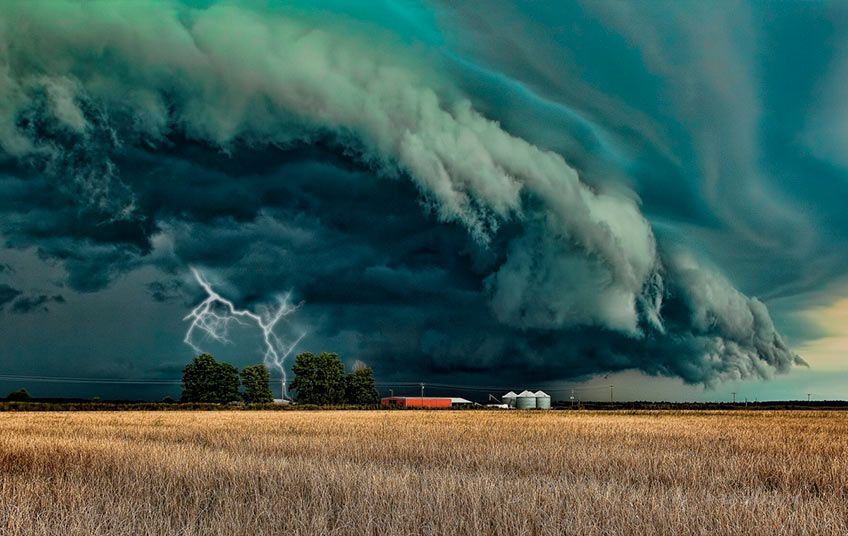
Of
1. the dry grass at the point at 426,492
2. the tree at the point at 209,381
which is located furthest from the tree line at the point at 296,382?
the dry grass at the point at 426,492

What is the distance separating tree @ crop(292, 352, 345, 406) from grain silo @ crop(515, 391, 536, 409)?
33937mm

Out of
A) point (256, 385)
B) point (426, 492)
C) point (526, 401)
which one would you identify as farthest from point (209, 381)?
point (426, 492)

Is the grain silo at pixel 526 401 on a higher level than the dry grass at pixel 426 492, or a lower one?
lower

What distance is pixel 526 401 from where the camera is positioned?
125m

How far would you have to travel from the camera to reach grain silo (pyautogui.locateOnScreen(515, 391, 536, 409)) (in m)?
123

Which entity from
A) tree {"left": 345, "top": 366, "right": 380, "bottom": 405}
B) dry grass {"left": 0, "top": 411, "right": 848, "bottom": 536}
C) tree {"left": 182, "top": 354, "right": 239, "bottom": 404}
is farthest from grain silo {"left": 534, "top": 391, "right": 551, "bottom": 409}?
dry grass {"left": 0, "top": 411, "right": 848, "bottom": 536}

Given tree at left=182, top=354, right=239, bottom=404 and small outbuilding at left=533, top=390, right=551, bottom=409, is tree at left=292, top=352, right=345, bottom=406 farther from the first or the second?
small outbuilding at left=533, top=390, right=551, bottom=409

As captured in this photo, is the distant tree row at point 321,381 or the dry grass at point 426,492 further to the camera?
the distant tree row at point 321,381

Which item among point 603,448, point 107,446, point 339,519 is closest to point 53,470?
point 107,446

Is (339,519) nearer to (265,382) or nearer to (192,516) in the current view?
(192,516)

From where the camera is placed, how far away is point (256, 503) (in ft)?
29.2

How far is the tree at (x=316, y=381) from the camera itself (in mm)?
125250

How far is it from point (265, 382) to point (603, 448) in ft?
377

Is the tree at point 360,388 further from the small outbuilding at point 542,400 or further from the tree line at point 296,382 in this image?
the small outbuilding at point 542,400
